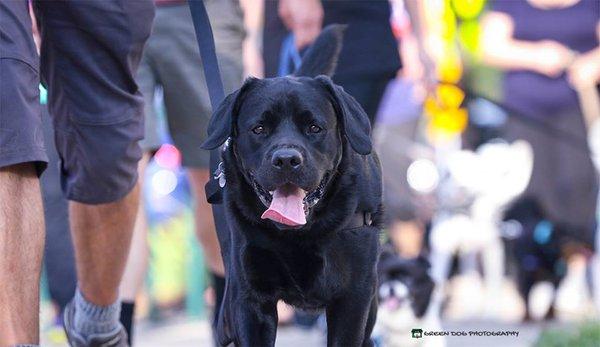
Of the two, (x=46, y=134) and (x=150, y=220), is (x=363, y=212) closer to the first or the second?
(x=46, y=134)

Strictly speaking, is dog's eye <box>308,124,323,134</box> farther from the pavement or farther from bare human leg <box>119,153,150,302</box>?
the pavement

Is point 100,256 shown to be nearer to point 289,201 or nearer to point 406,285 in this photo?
point 289,201

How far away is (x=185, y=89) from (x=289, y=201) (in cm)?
161

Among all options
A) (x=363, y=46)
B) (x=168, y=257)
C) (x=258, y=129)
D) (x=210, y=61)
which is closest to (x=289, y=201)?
(x=258, y=129)

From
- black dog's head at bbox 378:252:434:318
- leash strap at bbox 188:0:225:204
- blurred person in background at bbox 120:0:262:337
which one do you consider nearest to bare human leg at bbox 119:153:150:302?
blurred person in background at bbox 120:0:262:337

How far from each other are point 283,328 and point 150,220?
1719 millimetres

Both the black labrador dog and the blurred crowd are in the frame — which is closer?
the black labrador dog

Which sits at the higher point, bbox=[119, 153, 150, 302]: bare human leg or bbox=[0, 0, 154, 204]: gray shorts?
bbox=[0, 0, 154, 204]: gray shorts

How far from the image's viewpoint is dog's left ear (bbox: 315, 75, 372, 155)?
11.3 ft

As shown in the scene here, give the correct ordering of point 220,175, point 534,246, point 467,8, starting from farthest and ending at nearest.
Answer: point 534,246 → point 467,8 → point 220,175

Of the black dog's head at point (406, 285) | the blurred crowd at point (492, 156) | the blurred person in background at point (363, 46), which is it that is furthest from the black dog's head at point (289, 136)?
the blurred crowd at point (492, 156)

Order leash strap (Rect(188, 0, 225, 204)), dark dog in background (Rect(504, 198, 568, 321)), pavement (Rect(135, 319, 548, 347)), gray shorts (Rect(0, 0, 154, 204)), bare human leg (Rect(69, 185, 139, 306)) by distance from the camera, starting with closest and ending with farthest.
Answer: gray shorts (Rect(0, 0, 154, 204)) → leash strap (Rect(188, 0, 225, 204)) → bare human leg (Rect(69, 185, 139, 306)) → pavement (Rect(135, 319, 548, 347)) → dark dog in background (Rect(504, 198, 568, 321))

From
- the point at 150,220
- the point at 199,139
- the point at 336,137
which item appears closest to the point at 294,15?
the point at 199,139

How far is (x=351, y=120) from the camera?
11.4ft
